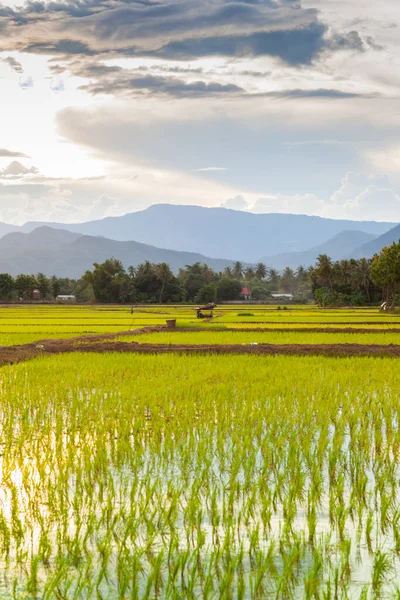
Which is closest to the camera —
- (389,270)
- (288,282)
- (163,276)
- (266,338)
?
(266,338)

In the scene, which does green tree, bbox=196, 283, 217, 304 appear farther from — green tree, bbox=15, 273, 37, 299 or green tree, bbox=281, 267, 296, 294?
green tree, bbox=281, 267, 296, 294

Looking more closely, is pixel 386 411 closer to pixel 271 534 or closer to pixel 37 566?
pixel 271 534

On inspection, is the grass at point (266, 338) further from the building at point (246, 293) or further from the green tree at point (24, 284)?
the building at point (246, 293)

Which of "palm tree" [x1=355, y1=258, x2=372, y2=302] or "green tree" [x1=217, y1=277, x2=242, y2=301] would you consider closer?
"palm tree" [x1=355, y1=258, x2=372, y2=302]

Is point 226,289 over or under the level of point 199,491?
over

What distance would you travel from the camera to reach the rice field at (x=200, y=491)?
385cm

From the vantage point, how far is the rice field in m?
3.85

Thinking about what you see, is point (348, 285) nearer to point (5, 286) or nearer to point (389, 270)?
point (389, 270)

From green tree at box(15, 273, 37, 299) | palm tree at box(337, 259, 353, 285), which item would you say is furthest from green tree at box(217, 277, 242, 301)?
green tree at box(15, 273, 37, 299)

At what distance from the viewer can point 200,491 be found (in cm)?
550

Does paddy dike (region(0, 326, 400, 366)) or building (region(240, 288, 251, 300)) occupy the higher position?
building (region(240, 288, 251, 300))

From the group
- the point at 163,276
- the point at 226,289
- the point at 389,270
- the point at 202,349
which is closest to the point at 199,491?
the point at 202,349

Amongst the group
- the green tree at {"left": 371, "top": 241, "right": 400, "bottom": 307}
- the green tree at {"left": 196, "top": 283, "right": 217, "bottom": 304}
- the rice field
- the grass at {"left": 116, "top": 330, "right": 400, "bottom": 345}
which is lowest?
the rice field

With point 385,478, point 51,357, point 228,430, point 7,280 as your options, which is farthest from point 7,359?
point 7,280
